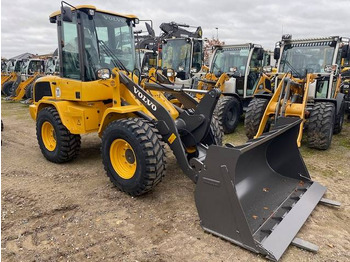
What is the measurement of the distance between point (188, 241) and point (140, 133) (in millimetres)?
1320

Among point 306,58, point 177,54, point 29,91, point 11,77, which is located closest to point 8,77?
point 11,77

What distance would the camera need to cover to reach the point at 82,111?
14.7 feet

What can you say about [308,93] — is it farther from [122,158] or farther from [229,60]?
[122,158]

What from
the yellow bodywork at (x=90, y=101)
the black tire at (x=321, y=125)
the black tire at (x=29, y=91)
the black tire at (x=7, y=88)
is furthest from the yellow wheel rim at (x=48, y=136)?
the black tire at (x=7, y=88)

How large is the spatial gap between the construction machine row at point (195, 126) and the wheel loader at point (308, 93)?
0.9 inches

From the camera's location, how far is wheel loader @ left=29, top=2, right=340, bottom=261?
2.84 meters

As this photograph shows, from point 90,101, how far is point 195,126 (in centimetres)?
174

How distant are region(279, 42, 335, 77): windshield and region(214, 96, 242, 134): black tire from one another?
1.39m

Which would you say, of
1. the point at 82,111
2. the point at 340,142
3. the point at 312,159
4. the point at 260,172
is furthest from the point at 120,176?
the point at 340,142

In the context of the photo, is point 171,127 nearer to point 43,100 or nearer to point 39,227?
point 39,227

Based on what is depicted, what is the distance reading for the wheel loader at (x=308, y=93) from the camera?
5680mm

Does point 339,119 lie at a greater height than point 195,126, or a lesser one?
lesser

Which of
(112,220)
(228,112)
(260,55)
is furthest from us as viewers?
(260,55)

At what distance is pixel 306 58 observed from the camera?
6.82 metres
